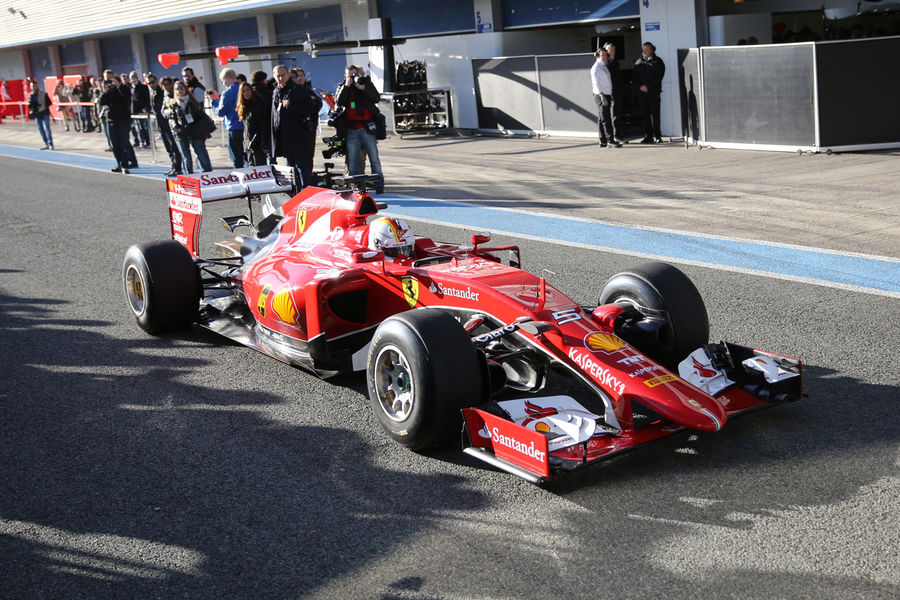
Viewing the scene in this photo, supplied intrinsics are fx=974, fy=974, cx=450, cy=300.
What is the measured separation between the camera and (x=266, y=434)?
544 cm

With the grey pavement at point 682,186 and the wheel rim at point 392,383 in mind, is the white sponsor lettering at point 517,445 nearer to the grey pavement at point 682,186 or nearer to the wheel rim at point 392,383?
the wheel rim at point 392,383

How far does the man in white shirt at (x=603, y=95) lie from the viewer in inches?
685

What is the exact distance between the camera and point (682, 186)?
1316 centimetres

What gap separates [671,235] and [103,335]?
5696mm

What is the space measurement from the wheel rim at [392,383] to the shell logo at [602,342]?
95 cm

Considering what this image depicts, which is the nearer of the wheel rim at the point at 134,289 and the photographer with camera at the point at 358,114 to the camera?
the wheel rim at the point at 134,289

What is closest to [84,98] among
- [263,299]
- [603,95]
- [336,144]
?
[603,95]

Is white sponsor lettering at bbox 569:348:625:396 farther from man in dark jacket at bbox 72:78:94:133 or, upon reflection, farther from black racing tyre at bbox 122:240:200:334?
man in dark jacket at bbox 72:78:94:133

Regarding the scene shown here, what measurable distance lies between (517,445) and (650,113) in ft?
47.4

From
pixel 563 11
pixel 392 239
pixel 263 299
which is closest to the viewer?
pixel 392 239

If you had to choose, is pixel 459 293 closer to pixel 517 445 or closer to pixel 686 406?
pixel 517 445

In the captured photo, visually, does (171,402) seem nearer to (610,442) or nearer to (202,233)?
(610,442)

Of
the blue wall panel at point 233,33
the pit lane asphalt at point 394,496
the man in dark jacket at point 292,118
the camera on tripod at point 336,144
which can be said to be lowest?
the pit lane asphalt at point 394,496

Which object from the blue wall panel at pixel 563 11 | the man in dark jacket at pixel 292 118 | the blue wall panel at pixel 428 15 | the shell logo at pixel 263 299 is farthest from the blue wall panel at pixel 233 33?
the shell logo at pixel 263 299
